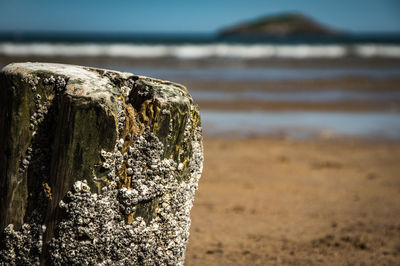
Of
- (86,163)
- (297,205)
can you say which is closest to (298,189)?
(297,205)

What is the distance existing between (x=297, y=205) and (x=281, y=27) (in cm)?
12584

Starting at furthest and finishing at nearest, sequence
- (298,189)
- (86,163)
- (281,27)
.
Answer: (281,27) < (298,189) < (86,163)

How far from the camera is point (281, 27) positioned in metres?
123

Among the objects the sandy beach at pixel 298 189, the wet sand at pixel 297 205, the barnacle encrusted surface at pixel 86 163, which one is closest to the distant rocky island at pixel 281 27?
the sandy beach at pixel 298 189

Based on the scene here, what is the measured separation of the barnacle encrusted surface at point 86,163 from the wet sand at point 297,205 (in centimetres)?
130

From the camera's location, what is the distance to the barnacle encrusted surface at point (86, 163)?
6.52ft

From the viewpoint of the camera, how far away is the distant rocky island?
400ft

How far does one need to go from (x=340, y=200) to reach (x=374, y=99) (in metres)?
8.50

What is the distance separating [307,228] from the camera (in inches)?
157

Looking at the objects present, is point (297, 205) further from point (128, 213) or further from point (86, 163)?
point (86, 163)

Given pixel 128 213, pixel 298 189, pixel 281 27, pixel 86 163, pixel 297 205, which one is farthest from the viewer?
pixel 281 27

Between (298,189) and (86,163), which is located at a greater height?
(86,163)

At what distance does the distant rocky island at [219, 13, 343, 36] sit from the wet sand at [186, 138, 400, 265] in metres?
117

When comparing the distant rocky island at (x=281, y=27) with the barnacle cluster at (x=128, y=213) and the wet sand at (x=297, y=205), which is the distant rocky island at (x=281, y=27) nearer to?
the wet sand at (x=297, y=205)
